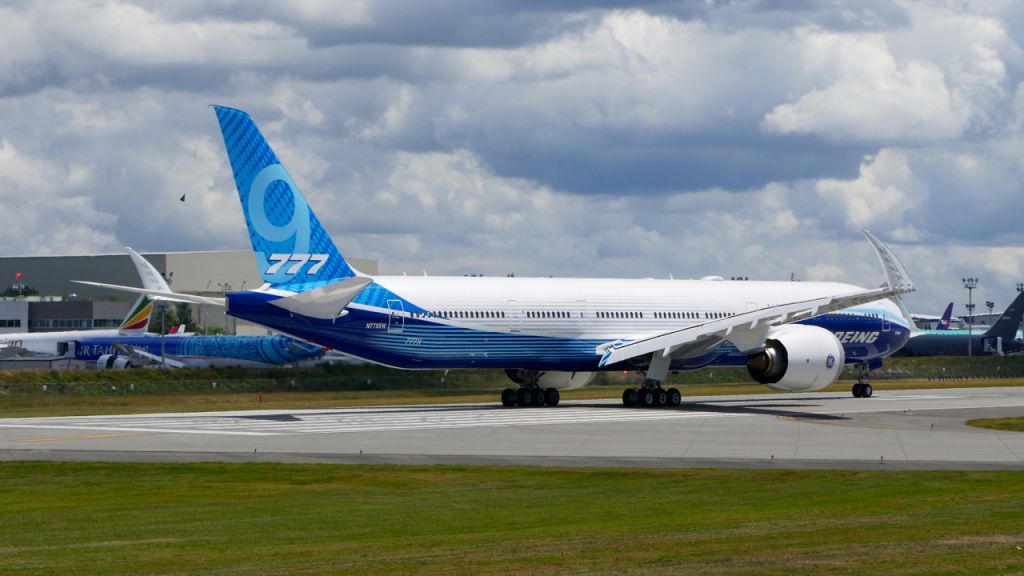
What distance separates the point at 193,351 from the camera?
308 feet

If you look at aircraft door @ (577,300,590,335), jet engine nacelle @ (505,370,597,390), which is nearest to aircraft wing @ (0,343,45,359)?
jet engine nacelle @ (505,370,597,390)

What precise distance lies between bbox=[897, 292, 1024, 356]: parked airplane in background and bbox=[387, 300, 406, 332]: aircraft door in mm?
75012

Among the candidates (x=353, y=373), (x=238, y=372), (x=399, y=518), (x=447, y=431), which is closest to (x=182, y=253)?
(x=238, y=372)

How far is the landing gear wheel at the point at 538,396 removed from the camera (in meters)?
46.8

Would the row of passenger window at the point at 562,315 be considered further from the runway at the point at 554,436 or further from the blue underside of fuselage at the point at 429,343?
the runway at the point at 554,436

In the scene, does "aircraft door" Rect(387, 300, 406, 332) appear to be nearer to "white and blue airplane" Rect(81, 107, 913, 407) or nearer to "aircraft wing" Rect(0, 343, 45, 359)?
"white and blue airplane" Rect(81, 107, 913, 407)

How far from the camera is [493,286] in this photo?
44.0 meters

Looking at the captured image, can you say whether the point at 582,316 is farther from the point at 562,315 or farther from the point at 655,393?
the point at 655,393

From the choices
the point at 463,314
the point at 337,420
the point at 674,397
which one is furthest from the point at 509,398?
the point at 337,420

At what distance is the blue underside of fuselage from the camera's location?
39031 mm

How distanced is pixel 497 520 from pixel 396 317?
23.9m

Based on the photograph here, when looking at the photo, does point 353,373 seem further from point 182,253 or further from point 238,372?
point 182,253

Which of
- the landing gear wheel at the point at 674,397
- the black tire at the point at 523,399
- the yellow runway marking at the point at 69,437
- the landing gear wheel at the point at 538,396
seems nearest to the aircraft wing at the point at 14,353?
the black tire at the point at 523,399

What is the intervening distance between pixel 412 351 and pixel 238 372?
25.3 metres
